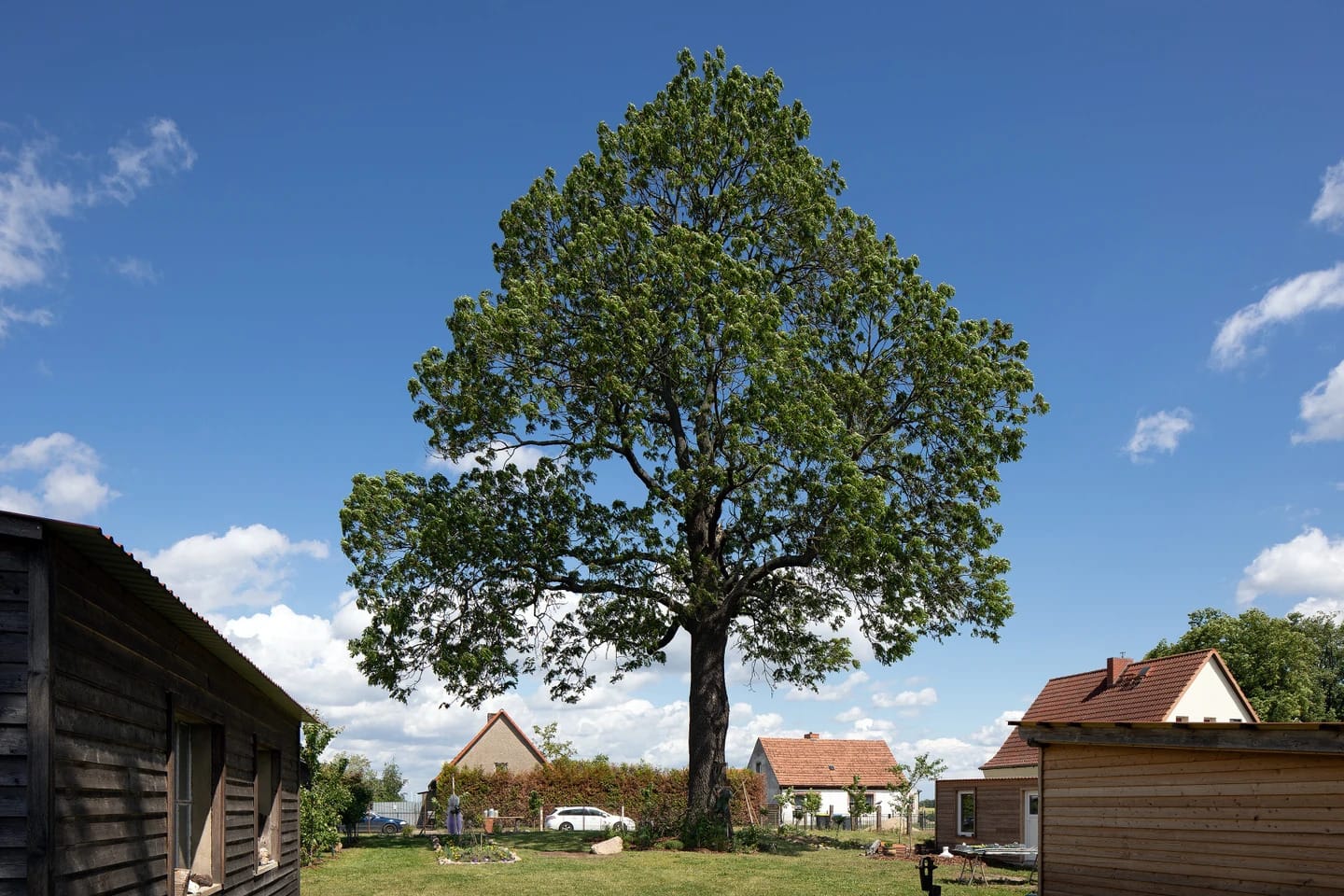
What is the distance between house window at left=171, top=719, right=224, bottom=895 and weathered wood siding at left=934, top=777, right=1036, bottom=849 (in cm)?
2485

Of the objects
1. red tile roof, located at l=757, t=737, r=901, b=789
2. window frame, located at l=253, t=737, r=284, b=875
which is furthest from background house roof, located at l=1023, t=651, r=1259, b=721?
red tile roof, located at l=757, t=737, r=901, b=789

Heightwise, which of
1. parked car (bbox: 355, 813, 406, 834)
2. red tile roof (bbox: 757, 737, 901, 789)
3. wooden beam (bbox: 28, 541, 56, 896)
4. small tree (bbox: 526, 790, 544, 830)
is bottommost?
parked car (bbox: 355, 813, 406, 834)

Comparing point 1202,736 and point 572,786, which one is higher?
point 1202,736

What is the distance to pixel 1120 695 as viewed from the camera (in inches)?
1387

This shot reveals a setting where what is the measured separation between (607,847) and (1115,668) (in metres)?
18.4

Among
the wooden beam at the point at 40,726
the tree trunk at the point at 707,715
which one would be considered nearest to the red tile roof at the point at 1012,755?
the tree trunk at the point at 707,715

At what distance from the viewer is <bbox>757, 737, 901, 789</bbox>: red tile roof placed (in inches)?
2562

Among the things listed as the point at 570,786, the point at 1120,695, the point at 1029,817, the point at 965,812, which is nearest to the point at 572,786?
the point at 570,786

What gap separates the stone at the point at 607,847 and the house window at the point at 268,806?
11173 millimetres

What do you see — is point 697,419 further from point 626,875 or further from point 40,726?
point 40,726

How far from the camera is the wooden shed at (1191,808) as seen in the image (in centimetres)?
1340

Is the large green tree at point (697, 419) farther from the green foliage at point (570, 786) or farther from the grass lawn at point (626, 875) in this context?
the green foliage at point (570, 786)

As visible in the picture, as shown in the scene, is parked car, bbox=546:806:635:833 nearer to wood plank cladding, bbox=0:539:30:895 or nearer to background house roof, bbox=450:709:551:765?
background house roof, bbox=450:709:551:765

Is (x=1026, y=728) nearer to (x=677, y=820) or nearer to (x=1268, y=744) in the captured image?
(x=1268, y=744)
